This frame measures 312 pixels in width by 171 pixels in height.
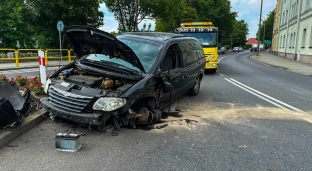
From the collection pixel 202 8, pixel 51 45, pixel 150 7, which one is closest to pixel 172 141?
pixel 51 45

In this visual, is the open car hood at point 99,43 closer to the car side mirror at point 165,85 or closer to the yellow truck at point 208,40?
the car side mirror at point 165,85

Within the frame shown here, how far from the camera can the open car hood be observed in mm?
4219

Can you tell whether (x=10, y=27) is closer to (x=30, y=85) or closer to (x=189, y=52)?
(x=30, y=85)

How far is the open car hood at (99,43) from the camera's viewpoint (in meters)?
4.22

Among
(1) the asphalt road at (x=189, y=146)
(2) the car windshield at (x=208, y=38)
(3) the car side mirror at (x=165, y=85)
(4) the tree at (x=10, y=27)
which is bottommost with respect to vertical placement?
(1) the asphalt road at (x=189, y=146)

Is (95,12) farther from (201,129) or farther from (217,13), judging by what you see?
(217,13)

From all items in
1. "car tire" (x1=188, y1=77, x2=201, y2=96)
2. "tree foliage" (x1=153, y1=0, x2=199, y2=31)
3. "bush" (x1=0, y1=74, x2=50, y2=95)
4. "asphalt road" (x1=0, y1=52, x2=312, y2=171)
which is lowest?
"asphalt road" (x1=0, y1=52, x2=312, y2=171)

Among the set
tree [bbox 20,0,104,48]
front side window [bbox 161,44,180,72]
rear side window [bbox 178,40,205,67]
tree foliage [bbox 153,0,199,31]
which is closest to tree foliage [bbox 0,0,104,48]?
tree [bbox 20,0,104,48]

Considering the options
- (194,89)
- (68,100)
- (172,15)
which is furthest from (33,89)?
(172,15)

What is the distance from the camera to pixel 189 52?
6684 mm

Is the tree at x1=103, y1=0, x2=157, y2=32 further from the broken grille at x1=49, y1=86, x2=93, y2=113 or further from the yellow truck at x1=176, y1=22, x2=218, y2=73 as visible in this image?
the broken grille at x1=49, y1=86, x2=93, y2=113

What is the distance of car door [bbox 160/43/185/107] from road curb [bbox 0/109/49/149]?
242 centimetres

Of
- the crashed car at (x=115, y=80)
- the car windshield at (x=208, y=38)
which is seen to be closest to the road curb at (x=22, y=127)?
the crashed car at (x=115, y=80)

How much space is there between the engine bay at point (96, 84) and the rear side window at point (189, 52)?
2199mm
